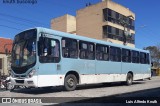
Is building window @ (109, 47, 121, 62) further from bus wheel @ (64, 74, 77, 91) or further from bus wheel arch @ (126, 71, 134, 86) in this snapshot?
bus wheel @ (64, 74, 77, 91)

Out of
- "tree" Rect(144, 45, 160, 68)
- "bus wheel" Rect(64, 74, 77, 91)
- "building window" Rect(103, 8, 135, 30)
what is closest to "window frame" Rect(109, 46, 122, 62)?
"bus wheel" Rect(64, 74, 77, 91)

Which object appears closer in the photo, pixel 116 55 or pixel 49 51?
pixel 49 51

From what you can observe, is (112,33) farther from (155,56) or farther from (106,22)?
(155,56)

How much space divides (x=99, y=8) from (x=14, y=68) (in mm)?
40557

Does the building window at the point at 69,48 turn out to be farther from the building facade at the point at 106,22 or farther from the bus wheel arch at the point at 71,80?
the building facade at the point at 106,22

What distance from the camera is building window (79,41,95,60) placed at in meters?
17.1

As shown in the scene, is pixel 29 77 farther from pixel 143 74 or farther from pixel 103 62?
pixel 143 74

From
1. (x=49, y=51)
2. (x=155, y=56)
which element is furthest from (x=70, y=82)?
(x=155, y=56)

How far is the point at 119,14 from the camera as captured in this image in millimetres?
55031

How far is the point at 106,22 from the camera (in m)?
51.9

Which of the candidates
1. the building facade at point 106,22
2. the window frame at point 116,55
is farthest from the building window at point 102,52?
the building facade at point 106,22

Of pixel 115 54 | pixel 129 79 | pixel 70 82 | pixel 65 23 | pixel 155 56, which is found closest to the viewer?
pixel 70 82

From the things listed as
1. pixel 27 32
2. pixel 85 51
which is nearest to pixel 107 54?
pixel 85 51

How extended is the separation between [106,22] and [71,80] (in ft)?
121
